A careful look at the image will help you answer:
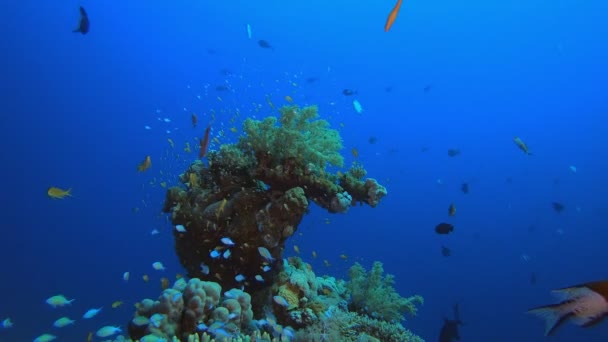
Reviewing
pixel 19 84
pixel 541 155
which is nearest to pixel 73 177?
pixel 19 84

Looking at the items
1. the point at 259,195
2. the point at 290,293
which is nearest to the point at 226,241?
the point at 259,195

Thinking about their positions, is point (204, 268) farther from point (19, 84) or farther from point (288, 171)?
point (19, 84)

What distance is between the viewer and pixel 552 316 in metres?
2.00

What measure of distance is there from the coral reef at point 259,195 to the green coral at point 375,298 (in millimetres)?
2149

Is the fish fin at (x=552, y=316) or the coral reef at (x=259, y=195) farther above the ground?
the coral reef at (x=259, y=195)

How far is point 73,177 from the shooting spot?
66.8m

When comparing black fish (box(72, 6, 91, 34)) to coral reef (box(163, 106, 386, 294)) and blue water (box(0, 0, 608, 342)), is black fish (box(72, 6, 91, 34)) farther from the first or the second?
blue water (box(0, 0, 608, 342))

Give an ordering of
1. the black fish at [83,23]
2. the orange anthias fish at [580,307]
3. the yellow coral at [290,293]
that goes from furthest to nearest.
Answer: the black fish at [83,23] < the yellow coral at [290,293] < the orange anthias fish at [580,307]

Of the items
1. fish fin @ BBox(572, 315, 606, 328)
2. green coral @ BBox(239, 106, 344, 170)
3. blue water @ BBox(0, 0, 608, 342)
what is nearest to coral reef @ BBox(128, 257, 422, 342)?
green coral @ BBox(239, 106, 344, 170)

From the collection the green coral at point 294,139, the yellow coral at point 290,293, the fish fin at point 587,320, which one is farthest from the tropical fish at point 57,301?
the fish fin at point 587,320

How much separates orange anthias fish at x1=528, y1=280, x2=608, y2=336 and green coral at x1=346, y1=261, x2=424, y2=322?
610cm

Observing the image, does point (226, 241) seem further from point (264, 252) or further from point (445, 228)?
point (445, 228)

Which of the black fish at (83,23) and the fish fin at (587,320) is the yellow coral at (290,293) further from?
the black fish at (83,23)

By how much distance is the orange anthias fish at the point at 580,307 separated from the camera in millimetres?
1909
